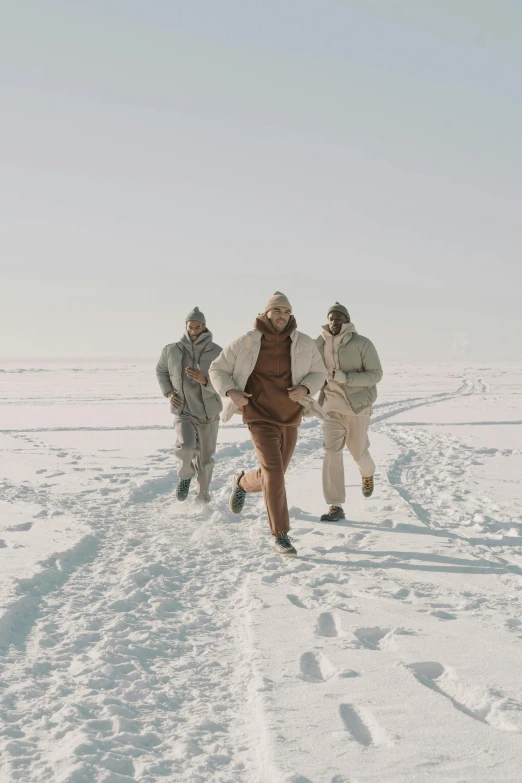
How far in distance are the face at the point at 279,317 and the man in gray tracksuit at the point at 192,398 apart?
1737 mm

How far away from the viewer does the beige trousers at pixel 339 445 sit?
6953 millimetres

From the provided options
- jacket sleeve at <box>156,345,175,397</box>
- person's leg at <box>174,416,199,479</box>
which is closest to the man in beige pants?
person's leg at <box>174,416,199,479</box>

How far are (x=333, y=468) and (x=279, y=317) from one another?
72.1 inches

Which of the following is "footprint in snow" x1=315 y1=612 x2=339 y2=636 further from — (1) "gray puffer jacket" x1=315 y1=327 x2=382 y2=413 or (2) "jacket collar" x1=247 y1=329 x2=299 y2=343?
(1) "gray puffer jacket" x1=315 y1=327 x2=382 y2=413

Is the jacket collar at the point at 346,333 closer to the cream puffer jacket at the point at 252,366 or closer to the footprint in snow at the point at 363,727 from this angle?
the cream puffer jacket at the point at 252,366

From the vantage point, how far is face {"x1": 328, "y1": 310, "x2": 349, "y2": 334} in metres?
7.03

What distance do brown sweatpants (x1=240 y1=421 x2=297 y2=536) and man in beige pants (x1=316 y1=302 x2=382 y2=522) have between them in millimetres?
878

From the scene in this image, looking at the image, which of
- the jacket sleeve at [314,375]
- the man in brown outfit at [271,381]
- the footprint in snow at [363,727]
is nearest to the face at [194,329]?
the man in brown outfit at [271,381]

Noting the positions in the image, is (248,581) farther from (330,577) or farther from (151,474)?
(151,474)

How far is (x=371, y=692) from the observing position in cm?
308

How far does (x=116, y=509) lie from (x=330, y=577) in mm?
3185

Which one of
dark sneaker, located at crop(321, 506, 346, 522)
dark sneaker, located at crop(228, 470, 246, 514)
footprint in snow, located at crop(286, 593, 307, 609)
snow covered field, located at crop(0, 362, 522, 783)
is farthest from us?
dark sneaker, located at crop(321, 506, 346, 522)

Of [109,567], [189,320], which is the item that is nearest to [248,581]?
[109,567]

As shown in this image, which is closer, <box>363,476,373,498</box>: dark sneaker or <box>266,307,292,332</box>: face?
<box>266,307,292,332</box>: face
